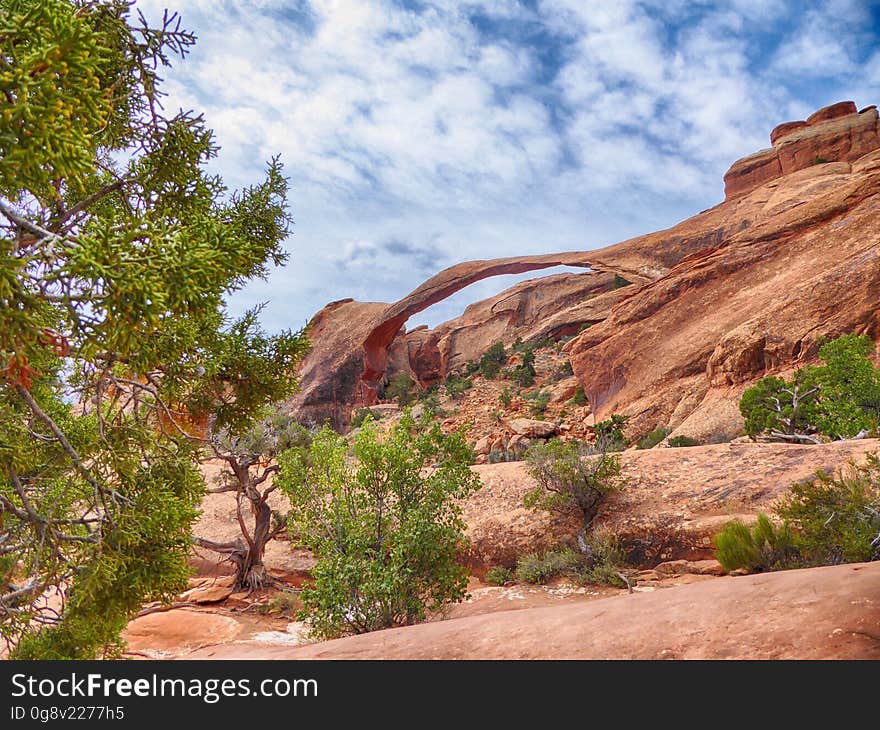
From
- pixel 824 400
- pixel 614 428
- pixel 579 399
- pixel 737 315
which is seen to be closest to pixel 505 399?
pixel 579 399

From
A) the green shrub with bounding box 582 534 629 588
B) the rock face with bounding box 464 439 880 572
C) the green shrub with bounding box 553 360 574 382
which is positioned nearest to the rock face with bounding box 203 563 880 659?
the green shrub with bounding box 582 534 629 588

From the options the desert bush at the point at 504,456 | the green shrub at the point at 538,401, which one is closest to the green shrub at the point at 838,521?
the desert bush at the point at 504,456

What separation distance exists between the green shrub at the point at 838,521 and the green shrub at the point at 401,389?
32665mm

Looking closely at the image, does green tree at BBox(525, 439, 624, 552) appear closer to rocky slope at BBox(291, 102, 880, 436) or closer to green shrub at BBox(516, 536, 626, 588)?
green shrub at BBox(516, 536, 626, 588)

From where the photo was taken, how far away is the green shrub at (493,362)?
125 feet

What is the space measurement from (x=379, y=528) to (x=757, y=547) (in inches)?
214

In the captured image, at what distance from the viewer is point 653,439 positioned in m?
17.7

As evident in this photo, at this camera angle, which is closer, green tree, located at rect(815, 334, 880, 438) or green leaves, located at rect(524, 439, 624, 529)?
green leaves, located at rect(524, 439, 624, 529)

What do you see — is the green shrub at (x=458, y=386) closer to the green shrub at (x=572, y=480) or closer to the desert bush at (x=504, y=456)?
the desert bush at (x=504, y=456)

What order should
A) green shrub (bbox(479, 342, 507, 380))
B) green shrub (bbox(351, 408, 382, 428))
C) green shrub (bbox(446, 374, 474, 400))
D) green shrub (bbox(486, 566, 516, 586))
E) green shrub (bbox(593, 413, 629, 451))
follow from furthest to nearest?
green shrub (bbox(479, 342, 507, 380)) → green shrub (bbox(446, 374, 474, 400)) → green shrub (bbox(351, 408, 382, 428)) → green shrub (bbox(593, 413, 629, 451)) → green shrub (bbox(486, 566, 516, 586))

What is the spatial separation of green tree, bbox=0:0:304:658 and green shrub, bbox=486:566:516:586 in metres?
6.92

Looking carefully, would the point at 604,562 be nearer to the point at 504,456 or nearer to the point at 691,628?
the point at 691,628

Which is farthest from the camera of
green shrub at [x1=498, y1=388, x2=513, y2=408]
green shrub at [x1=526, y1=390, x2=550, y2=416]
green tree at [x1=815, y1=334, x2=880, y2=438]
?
green shrub at [x1=498, y1=388, x2=513, y2=408]

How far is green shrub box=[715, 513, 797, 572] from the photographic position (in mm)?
7676
